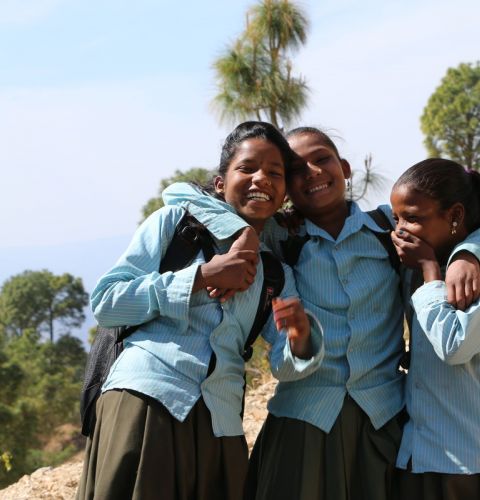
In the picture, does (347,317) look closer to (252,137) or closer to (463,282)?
(463,282)

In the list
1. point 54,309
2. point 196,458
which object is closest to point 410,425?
point 196,458

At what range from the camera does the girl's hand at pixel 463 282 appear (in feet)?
7.36

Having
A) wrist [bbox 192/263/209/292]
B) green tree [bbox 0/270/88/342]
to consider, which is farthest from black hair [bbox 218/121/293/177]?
green tree [bbox 0/270/88/342]

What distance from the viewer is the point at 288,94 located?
378 inches

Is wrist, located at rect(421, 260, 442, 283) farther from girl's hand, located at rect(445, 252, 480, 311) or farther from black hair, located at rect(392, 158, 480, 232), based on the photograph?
black hair, located at rect(392, 158, 480, 232)

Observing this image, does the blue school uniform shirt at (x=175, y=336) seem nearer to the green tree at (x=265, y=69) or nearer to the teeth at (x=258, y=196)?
the teeth at (x=258, y=196)

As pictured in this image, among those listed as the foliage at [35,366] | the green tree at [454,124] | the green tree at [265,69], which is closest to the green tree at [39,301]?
the foliage at [35,366]

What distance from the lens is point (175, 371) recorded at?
90.5 inches

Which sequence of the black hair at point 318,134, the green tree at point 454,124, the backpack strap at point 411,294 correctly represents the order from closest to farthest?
the backpack strap at point 411,294 < the black hair at point 318,134 < the green tree at point 454,124

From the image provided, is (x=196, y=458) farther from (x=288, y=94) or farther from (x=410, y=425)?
(x=288, y=94)

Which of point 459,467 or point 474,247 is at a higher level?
point 474,247

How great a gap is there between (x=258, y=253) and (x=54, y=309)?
89.0ft

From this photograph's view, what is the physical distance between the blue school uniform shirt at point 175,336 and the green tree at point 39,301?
87.8ft

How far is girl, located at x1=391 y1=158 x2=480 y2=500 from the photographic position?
2.23 metres
